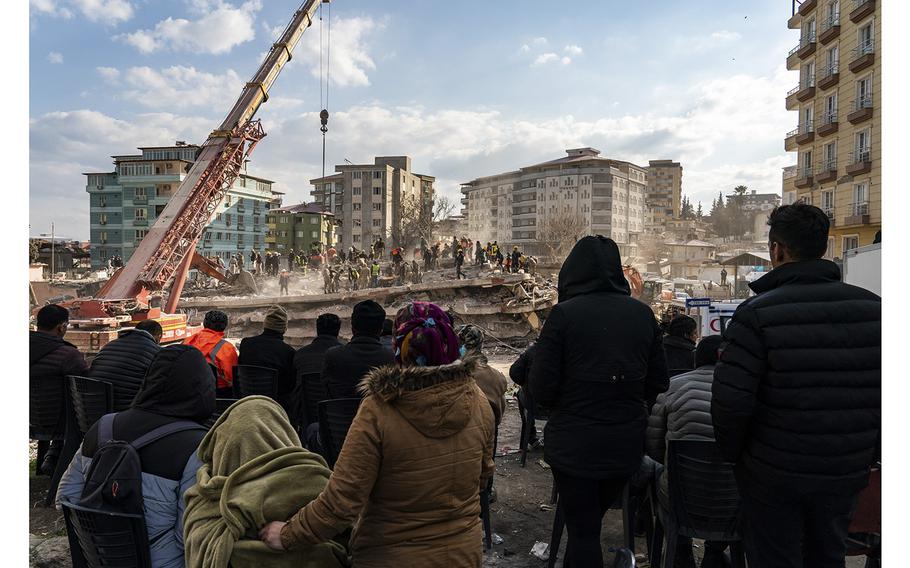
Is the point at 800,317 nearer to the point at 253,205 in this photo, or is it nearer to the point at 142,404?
the point at 142,404

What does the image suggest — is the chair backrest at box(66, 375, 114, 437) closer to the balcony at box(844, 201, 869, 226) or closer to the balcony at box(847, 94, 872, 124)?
the balcony at box(844, 201, 869, 226)

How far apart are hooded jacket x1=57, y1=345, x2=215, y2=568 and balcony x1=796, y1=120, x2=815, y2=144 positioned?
35.8 metres

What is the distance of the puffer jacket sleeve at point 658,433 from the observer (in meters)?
3.57

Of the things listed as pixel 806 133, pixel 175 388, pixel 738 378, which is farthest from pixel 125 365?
pixel 806 133

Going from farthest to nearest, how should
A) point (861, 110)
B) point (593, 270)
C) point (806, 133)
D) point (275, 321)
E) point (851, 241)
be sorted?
point (806, 133)
point (851, 241)
point (861, 110)
point (275, 321)
point (593, 270)

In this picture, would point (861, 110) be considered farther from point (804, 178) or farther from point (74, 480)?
point (74, 480)

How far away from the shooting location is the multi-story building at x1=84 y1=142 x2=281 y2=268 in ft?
185

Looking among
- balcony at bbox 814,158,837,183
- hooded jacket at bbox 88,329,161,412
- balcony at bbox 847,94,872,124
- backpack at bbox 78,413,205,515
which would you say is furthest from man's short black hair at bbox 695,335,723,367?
balcony at bbox 814,158,837,183

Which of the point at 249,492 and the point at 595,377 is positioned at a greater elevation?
the point at 595,377

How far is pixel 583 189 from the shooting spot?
77.0 metres

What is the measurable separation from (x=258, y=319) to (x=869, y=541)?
22.7 m

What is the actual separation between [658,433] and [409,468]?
2.20m

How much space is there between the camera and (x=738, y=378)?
2.37 m

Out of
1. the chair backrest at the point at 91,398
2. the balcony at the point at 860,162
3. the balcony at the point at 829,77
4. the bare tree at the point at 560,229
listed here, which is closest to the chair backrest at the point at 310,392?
the chair backrest at the point at 91,398
